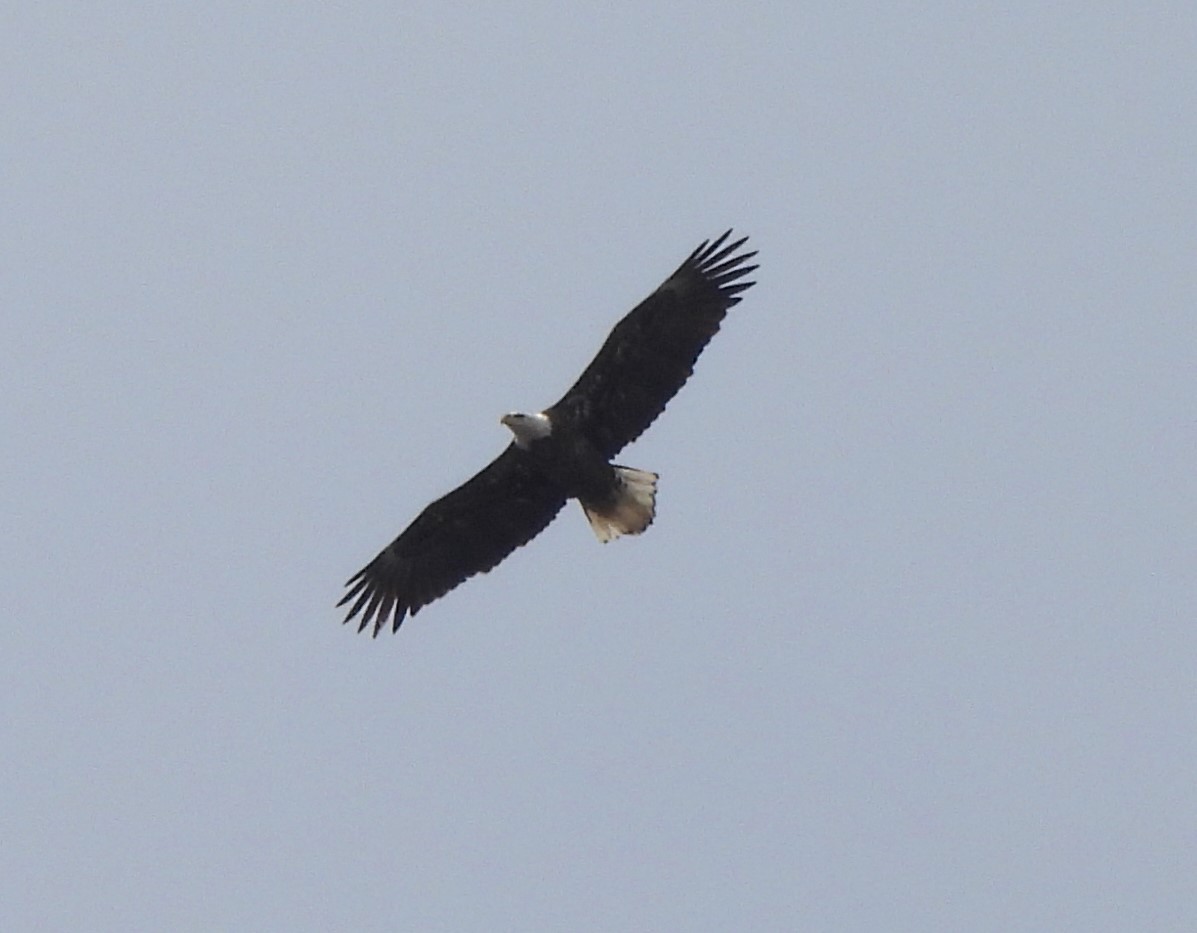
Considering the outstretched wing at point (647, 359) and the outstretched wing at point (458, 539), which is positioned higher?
the outstretched wing at point (647, 359)

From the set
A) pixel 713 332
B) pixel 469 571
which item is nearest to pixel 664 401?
pixel 713 332

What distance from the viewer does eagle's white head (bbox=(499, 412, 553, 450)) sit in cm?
1794

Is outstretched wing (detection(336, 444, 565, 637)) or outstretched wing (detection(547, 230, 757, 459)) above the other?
outstretched wing (detection(547, 230, 757, 459))

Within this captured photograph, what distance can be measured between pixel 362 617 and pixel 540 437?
219 centimetres

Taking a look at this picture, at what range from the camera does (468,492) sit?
18.5m

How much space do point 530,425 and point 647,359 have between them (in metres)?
0.97

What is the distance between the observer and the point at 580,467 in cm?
1805

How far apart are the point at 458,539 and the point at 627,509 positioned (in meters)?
1.31

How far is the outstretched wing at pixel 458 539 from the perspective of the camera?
18.5 metres

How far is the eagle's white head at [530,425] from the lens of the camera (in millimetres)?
17938

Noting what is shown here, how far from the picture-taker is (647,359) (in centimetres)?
1784

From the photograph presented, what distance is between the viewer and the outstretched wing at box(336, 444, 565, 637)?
60.5ft

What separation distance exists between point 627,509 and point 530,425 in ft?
3.54

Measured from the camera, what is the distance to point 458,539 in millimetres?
18672
